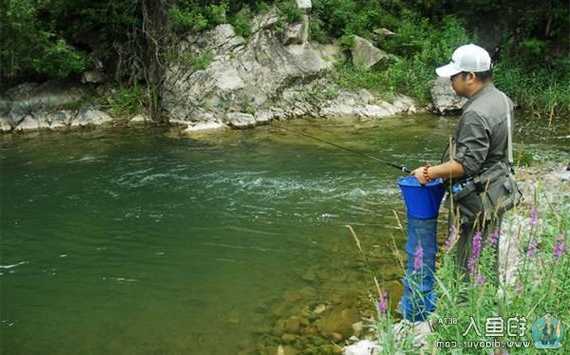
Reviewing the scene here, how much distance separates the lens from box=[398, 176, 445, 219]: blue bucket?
12.8 feet

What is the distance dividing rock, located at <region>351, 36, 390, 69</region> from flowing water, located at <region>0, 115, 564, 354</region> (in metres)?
4.80

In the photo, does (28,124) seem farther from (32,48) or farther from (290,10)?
(290,10)

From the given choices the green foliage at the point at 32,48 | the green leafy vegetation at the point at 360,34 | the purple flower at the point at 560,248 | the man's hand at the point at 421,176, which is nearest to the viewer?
the purple flower at the point at 560,248

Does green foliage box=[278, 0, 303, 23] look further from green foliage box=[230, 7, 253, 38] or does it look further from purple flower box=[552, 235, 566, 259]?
purple flower box=[552, 235, 566, 259]

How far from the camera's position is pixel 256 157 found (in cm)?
1099

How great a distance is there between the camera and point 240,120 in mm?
14016

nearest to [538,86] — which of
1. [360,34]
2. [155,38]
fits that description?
[360,34]

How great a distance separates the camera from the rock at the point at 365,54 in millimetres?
16781

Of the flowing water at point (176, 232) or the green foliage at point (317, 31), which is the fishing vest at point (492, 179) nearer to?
the flowing water at point (176, 232)

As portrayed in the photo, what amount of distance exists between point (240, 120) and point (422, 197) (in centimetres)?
1040

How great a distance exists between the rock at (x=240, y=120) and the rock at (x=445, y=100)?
5046 millimetres

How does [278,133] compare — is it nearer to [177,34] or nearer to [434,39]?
[177,34]

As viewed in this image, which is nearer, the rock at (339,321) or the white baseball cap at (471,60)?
the white baseball cap at (471,60)

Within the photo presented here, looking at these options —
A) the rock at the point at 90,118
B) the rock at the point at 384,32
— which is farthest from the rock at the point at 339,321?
the rock at the point at 384,32
